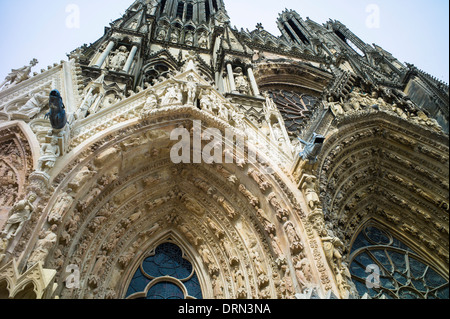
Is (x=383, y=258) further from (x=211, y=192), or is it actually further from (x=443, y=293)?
(x=211, y=192)

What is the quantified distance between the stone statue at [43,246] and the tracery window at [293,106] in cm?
915

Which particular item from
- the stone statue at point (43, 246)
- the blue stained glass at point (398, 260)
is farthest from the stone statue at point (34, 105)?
the blue stained glass at point (398, 260)

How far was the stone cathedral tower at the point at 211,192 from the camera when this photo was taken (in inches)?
191

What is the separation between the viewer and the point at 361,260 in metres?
7.81

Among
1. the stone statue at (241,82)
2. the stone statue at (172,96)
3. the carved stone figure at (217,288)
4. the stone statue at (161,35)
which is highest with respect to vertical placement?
the stone statue at (161,35)

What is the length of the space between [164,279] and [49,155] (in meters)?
3.01

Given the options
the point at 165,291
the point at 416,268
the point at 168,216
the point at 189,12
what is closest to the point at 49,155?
the point at 168,216

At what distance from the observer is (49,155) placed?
5102mm

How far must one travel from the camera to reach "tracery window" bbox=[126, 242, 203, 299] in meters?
6.03

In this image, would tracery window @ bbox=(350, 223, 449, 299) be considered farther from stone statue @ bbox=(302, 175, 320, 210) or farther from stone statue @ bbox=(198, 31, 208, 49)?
stone statue @ bbox=(198, 31, 208, 49)

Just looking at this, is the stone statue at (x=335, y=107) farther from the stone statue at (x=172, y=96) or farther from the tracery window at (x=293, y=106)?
the stone statue at (x=172, y=96)

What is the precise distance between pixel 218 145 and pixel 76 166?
2650mm

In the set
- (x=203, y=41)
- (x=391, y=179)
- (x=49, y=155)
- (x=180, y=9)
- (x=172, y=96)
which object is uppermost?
(x=180, y=9)

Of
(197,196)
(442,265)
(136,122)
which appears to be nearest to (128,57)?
(136,122)
